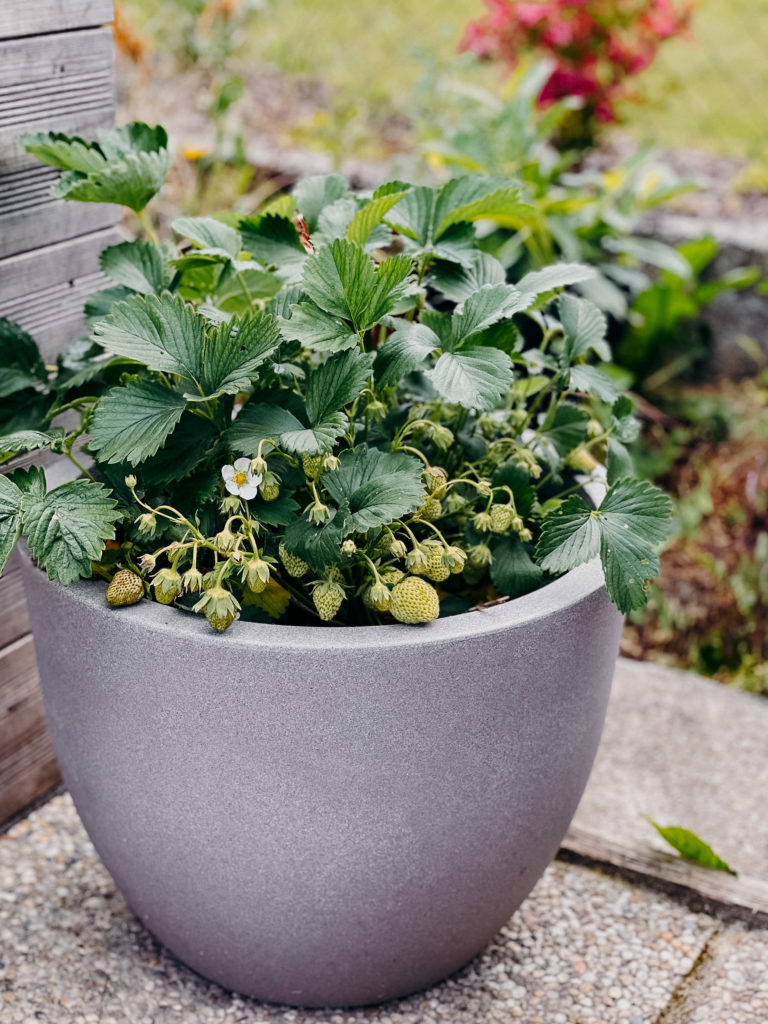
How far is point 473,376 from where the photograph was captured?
1.02m

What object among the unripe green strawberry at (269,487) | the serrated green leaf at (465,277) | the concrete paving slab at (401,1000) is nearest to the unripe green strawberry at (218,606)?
the unripe green strawberry at (269,487)

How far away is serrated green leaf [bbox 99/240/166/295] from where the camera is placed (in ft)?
→ 3.84

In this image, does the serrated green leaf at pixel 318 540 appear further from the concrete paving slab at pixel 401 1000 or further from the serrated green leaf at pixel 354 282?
the concrete paving slab at pixel 401 1000

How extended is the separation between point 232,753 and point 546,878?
0.67m

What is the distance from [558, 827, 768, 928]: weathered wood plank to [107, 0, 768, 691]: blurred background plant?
0.62 m

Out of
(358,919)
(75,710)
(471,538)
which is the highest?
(471,538)

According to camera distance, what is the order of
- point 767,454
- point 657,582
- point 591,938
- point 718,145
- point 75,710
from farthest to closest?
1. point 718,145
2. point 767,454
3. point 657,582
4. point 591,938
5. point 75,710

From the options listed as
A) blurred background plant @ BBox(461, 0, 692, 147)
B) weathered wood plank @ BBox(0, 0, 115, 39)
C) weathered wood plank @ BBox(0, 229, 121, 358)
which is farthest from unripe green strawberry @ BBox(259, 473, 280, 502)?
blurred background plant @ BBox(461, 0, 692, 147)

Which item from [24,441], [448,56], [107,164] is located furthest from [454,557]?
[448,56]

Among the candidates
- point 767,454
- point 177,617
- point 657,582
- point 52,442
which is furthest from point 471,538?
point 767,454

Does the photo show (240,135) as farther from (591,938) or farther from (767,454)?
(591,938)

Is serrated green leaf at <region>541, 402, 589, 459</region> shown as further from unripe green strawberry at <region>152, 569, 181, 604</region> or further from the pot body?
unripe green strawberry at <region>152, 569, 181, 604</region>

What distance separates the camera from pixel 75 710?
110cm

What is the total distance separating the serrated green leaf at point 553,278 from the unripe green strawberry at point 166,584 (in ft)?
1.54
